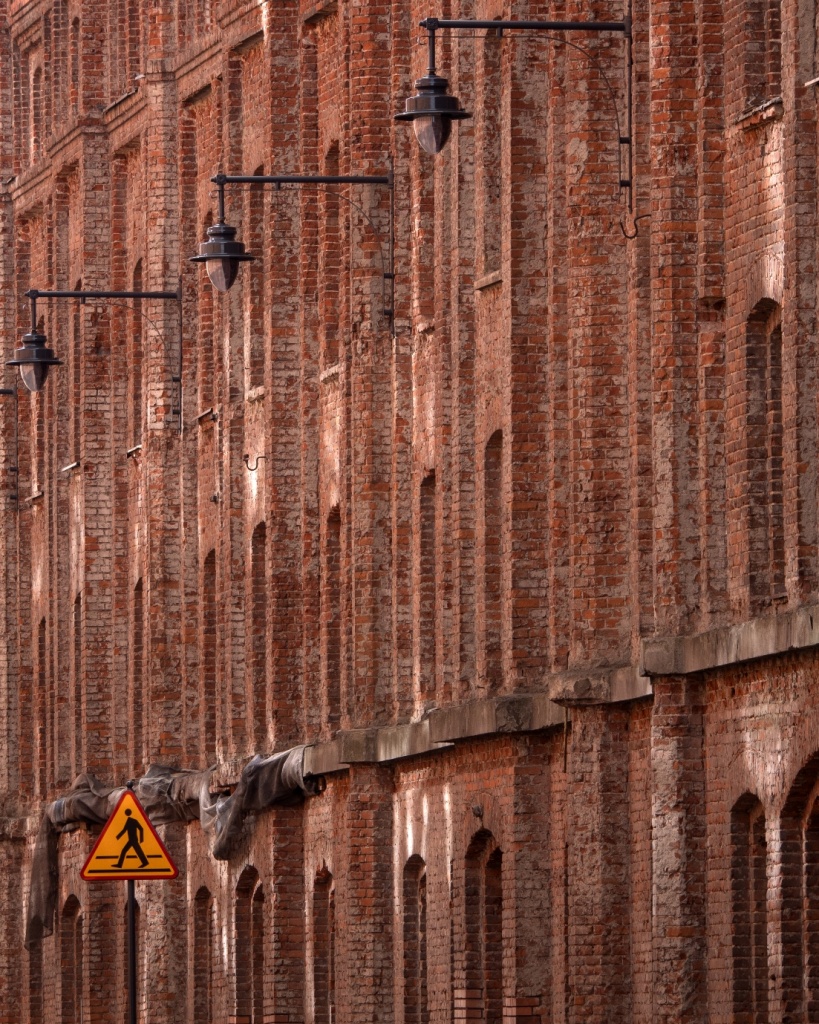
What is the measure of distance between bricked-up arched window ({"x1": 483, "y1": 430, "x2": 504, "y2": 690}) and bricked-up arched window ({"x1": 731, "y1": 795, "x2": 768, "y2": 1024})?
6.31 m

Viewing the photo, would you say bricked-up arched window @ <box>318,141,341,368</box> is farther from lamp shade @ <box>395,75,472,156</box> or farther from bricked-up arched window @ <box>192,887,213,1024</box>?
lamp shade @ <box>395,75,472,156</box>

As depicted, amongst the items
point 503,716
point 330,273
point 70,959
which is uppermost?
point 330,273

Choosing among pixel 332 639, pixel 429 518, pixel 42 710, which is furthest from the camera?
pixel 42 710

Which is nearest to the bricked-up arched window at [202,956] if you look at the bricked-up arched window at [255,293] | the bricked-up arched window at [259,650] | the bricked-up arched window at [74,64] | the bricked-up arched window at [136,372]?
the bricked-up arched window at [259,650]

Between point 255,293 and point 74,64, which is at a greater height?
point 74,64

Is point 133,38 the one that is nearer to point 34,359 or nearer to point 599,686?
point 34,359

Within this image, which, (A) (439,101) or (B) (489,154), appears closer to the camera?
(A) (439,101)

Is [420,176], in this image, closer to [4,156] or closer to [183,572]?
[183,572]

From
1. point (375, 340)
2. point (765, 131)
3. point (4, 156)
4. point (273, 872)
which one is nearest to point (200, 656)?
point (273, 872)

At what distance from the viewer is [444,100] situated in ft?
101

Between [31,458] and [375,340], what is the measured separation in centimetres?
1784

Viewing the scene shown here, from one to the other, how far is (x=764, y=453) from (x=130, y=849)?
5403 millimetres

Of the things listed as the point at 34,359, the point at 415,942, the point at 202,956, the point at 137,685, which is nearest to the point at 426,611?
the point at 415,942

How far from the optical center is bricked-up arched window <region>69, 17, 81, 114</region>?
5259cm
